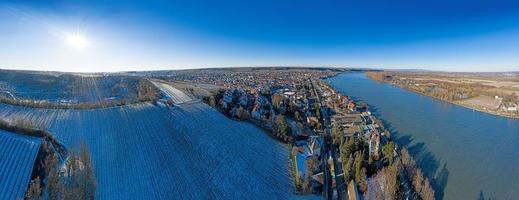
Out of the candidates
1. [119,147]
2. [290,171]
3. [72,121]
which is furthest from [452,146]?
[72,121]

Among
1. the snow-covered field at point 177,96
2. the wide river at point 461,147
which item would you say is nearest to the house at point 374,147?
the wide river at point 461,147

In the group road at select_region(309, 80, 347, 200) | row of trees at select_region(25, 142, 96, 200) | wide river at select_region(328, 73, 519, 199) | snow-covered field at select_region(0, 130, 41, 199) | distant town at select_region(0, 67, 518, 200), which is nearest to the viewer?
row of trees at select_region(25, 142, 96, 200)

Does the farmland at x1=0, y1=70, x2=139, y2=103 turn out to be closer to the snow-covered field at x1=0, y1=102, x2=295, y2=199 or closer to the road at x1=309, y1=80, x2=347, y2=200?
the snow-covered field at x1=0, y1=102, x2=295, y2=199

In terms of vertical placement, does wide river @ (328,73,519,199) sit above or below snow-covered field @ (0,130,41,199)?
below

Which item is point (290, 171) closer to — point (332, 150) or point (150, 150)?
point (332, 150)

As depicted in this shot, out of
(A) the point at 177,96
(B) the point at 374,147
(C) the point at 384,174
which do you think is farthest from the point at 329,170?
(A) the point at 177,96

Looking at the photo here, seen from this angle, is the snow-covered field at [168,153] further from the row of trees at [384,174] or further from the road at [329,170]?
the row of trees at [384,174]

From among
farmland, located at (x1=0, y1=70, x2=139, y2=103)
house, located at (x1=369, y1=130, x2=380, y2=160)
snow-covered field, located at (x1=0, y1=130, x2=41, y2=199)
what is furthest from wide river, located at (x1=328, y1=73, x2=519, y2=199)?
farmland, located at (x1=0, y1=70, x2=139, y2=103)

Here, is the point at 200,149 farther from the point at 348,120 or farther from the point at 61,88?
the point at 61,88
